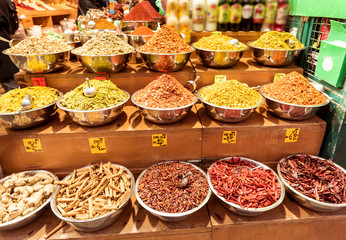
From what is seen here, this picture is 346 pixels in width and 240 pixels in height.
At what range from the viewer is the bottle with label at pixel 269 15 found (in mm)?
2408

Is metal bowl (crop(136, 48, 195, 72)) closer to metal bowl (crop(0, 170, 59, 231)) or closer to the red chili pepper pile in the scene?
the red chili pepper pile

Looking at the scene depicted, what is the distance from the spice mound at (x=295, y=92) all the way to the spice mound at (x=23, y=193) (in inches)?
70.0

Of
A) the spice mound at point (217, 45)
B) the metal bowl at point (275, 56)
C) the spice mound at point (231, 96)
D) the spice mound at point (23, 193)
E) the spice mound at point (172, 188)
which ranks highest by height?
the spice mound at point (217, 45)

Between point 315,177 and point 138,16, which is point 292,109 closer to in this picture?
point 315,177

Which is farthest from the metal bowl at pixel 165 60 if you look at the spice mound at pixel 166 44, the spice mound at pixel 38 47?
the spice mound at pixel 38 47

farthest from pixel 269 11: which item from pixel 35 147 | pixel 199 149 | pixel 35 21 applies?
pixel 35 21

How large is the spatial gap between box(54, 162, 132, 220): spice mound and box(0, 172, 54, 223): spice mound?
0.36 ft

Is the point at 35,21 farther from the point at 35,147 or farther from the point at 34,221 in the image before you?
the point at 34,221

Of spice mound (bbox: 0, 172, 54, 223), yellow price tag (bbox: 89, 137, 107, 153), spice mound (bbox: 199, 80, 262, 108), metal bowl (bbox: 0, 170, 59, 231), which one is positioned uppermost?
spice mound (bbox: 199, 80, 262, 108)

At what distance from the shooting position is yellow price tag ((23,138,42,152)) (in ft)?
5.58

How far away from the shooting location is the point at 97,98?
1.65 metres

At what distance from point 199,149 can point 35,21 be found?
5.44 m

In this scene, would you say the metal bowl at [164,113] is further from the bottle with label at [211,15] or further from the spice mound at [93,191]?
the bottle with label at [211,15]

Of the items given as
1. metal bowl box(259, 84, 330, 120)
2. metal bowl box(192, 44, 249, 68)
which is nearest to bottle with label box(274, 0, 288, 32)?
metal bowl box(192, 44, 249, 68)
